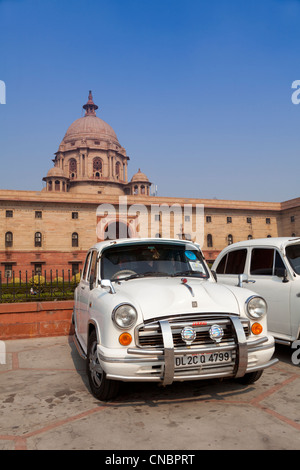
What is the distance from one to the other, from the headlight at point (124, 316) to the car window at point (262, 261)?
3006 millimetres

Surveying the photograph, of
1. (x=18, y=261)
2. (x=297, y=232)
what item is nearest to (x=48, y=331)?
(x=18, y=261)

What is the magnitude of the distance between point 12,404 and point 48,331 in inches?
→ 151

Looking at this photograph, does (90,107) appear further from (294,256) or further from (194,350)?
(194,350)

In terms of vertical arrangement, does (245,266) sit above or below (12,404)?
above

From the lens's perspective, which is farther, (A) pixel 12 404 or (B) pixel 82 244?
(B) pixel 82 244

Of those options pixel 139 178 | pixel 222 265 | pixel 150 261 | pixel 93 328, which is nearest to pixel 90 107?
pixel 139 178

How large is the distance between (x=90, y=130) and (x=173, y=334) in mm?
→ 72596

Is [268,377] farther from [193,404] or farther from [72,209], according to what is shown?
[72,209]

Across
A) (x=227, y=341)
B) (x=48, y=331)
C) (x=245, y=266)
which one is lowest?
(x=48, y=331)

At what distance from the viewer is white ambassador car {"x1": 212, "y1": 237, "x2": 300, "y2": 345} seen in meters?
4.93

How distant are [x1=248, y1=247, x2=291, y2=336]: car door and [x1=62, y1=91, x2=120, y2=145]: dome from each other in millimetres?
67780

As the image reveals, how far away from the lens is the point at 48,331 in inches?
294

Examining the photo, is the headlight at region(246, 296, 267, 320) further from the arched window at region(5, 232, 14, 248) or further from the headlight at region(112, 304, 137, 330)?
the arched window at region(5, 232, 14, 248)
